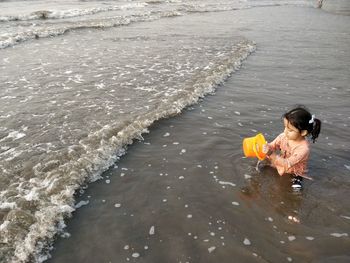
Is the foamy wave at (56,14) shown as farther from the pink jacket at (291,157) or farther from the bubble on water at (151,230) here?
the bubble on water at (151,230)

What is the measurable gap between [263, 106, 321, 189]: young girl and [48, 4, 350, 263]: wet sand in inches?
8.2

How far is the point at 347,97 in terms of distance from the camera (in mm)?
8422

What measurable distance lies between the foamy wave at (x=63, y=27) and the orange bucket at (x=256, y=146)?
12.3 m

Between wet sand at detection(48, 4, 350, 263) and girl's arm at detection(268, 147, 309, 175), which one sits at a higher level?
girl's arm at detection(268, 147, 309, 175)

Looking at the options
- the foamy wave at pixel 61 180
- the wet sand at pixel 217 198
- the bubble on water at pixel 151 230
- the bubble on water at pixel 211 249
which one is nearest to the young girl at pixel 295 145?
the wet sand at pixel 217 198

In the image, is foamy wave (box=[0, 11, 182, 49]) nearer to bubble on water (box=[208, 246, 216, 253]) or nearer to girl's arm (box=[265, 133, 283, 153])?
girl's arm (box=[265, 133, 283, 153])

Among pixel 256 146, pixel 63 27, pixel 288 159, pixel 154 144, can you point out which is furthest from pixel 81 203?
pixel 63 27

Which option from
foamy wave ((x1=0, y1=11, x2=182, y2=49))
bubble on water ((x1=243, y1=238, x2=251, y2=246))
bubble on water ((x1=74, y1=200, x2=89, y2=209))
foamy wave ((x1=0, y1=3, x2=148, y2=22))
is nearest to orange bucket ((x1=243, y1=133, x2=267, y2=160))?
bubble on water ((x1=243, y1=238, x2=251, y2=246))

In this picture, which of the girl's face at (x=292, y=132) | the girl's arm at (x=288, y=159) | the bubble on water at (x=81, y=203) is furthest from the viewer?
the girl's arm at (x=288, y=159)

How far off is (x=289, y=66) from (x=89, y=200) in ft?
26.6

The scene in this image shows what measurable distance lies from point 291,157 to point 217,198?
1.21 meters

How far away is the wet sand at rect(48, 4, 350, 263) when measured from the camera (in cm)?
401

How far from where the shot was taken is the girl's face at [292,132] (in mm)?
4934

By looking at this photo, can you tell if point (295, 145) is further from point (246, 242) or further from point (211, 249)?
point (211, 249)
